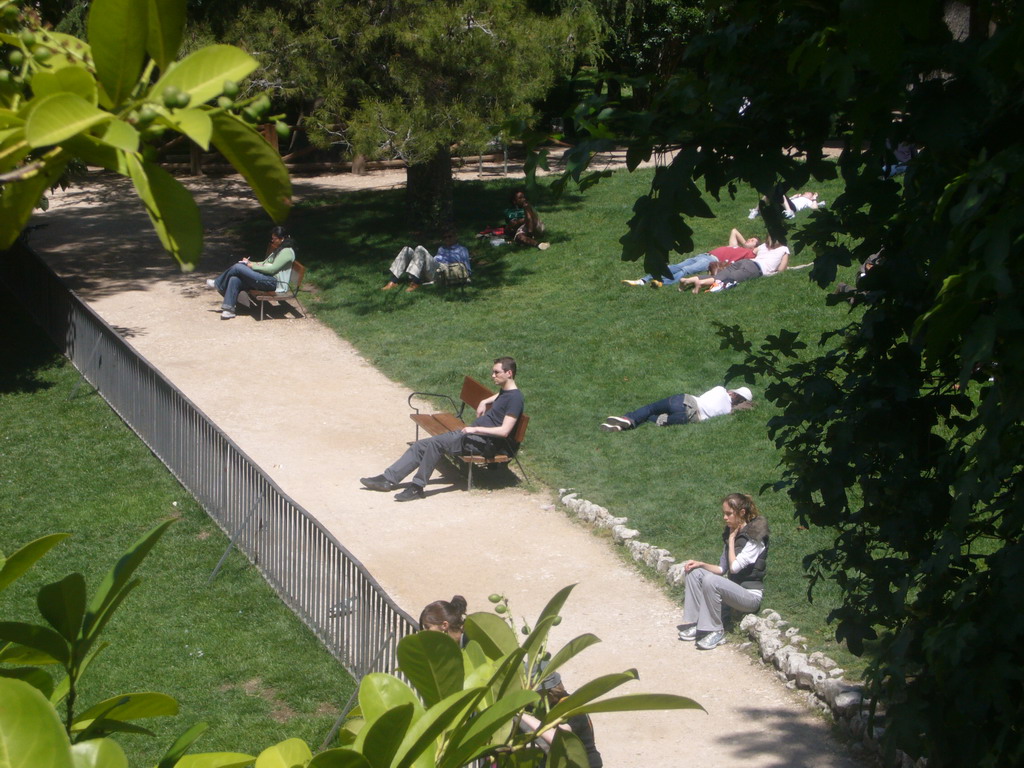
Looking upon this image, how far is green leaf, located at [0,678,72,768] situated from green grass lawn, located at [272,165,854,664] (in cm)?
633

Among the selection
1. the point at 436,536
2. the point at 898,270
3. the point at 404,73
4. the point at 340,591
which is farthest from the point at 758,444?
the point at 404,73

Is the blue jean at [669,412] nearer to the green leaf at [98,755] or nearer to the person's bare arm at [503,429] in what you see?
the person's bare arm at [503,429]

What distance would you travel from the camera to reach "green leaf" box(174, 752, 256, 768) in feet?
5.53

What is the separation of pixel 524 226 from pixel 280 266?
187 inches

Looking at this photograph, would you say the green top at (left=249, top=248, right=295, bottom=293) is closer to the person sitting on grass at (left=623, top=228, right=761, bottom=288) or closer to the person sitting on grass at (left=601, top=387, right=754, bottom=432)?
the person sitting on grass at (left=623, top=228, right=761, bottom=288)

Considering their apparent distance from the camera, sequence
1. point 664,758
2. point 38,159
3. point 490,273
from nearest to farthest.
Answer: point 38,159 < point 664,758 < point 490,273

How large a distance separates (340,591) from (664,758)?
2.47m

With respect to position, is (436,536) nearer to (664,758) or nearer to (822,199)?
(664,758)

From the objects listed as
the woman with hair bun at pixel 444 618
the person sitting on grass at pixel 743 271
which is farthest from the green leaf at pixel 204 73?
the person sitting on grass at pixel 743 271

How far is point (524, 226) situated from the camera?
18312 millimetres

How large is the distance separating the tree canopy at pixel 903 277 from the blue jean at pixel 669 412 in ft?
19.9

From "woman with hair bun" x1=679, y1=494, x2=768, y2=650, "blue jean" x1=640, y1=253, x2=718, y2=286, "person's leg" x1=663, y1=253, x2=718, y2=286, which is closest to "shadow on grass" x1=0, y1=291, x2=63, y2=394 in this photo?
"blue jean" x1=640, y1=253, x2=718, y2=286

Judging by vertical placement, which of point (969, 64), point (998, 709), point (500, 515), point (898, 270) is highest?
point (969, 64)

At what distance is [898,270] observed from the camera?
13.6 feet
